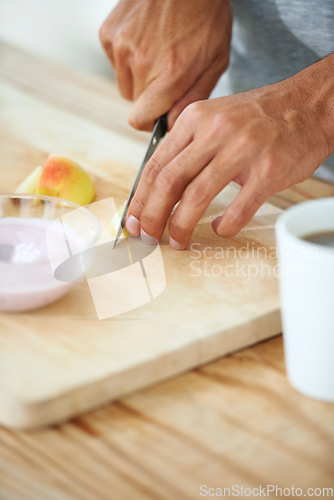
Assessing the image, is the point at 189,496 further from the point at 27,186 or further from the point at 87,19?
the point at 87,19

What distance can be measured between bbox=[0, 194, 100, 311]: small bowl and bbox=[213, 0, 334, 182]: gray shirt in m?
0.61

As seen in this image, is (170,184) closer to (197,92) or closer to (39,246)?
(39,246)

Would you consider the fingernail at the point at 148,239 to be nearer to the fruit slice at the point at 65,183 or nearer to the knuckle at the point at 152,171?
the knuckle at the point at 152,171

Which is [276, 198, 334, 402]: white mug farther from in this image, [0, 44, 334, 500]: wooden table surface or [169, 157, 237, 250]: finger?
[169, 157, 237, 250]: finger

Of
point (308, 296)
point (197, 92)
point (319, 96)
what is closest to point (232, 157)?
point (319, 96)

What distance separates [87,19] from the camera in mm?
3350

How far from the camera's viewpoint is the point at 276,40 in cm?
142

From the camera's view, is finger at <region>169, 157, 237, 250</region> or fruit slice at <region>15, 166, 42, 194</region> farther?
fruit slice at <region>15, 166, 42, 194</region>

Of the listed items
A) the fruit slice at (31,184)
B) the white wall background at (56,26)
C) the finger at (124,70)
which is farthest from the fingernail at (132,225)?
the white wall background at (56,26)

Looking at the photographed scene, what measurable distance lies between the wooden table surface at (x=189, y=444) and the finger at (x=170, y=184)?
0.26m

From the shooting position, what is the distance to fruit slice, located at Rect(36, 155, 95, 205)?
3.71 feet

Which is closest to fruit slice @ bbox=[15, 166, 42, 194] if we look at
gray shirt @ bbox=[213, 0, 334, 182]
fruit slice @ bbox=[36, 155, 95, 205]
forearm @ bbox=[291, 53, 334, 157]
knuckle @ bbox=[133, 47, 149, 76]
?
fruit slice @ bbox=[36, 155, 95, 205]

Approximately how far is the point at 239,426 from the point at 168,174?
39cm

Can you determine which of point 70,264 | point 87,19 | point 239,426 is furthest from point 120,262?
point 87,19
